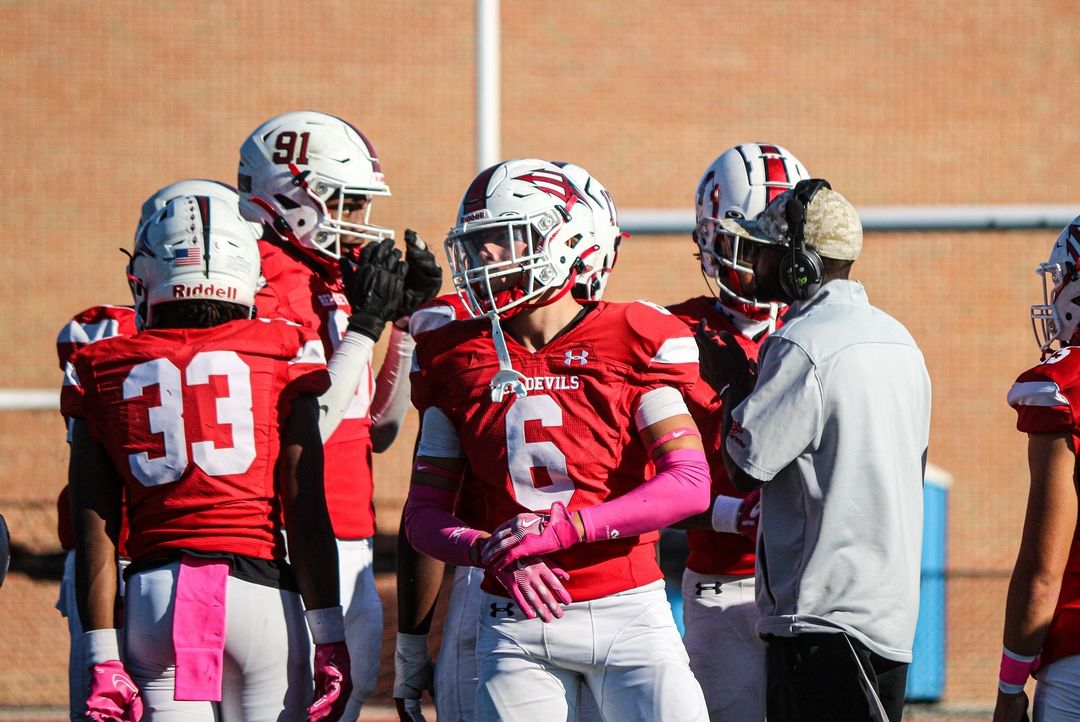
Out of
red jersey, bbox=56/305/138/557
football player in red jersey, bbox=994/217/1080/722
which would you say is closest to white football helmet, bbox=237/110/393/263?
red jersey, bbox=56/305/138/557

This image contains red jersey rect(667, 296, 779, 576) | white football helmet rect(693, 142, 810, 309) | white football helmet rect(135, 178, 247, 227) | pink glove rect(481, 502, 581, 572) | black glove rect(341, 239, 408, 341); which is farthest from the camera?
white football helmet rect(135, 178, 247, 227)

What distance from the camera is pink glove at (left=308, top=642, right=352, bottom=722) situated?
3174 mm

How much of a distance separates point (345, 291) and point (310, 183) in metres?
0.41

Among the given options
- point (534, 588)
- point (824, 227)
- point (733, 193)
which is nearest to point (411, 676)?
point (534, 588)

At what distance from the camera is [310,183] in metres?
4.39

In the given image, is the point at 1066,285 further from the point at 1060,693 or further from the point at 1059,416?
the point at 1060,693

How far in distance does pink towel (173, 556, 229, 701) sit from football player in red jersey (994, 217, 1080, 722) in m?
1.90

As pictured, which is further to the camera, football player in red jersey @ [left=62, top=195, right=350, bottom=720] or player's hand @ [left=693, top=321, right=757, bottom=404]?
player's hand @ [left=693, top=321, right=757, bottom=404]

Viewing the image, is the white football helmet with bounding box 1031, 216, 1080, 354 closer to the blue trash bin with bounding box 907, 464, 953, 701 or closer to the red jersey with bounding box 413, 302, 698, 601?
the red jersey with bounding box 413, 302, 698, 601

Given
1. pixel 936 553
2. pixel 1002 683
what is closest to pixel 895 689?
pixel 1002 683

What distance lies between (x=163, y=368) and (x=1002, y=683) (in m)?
2.18

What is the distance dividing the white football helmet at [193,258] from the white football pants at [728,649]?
162 cm

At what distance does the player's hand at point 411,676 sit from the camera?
3.43 m

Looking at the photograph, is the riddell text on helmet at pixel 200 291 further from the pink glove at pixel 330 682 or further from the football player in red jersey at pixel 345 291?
the pink glove at pixel 330 682
